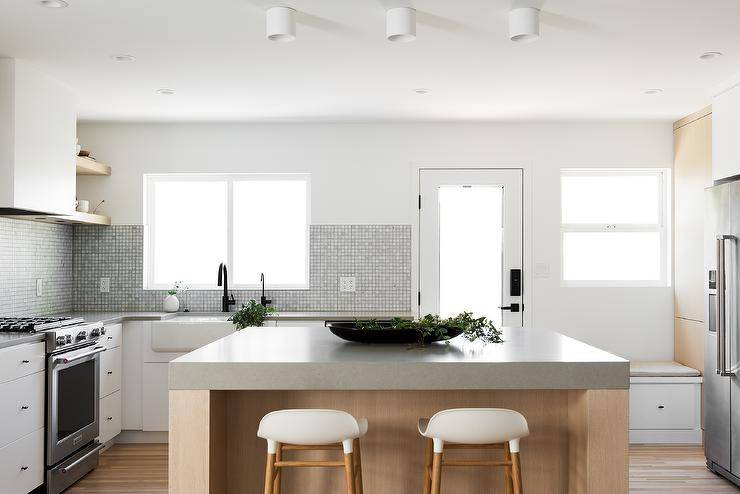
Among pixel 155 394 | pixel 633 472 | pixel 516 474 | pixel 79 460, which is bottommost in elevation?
pixel 633 472

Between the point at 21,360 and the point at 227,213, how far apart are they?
241cm

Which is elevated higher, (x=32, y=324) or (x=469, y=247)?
(x=469, y=247)

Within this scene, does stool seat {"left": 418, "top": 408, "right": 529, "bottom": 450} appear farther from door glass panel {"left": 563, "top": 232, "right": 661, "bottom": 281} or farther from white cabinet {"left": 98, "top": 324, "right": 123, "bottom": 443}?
door glass panel {"left": 563, "top": 232, "right": 661, "bottom": 281}

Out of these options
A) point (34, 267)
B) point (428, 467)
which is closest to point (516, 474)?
point (428, 467)

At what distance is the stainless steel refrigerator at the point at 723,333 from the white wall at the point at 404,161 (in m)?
1.14

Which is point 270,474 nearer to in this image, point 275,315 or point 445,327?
point 445,327

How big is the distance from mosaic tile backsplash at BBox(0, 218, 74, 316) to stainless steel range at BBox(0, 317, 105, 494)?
547 millimetres

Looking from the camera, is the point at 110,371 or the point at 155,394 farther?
the point at 155,394

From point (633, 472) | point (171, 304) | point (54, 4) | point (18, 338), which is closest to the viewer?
point (54, 4)

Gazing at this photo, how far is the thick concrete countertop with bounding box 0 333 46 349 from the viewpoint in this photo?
134 inches

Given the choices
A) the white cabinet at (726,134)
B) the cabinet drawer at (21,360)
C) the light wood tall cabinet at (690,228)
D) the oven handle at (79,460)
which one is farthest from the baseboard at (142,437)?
the white cabinet at (726,134)

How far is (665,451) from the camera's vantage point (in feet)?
16.0

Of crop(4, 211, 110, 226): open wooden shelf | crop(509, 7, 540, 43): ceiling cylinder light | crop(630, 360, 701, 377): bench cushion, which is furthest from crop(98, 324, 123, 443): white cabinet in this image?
crop(630, 360, 701, 377): bench cushion

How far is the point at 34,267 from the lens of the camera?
16.2 feet
